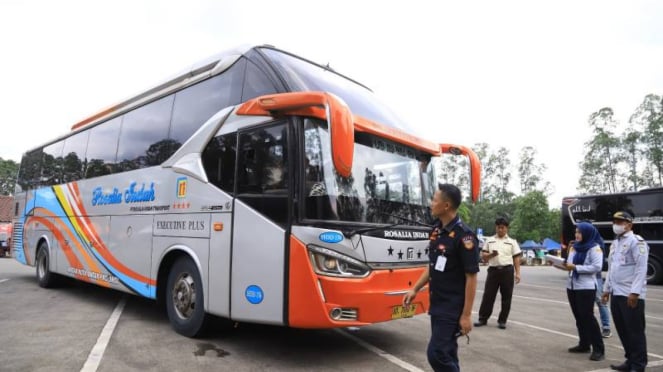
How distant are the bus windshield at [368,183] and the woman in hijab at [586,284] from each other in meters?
1.95

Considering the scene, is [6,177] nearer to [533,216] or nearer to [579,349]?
[533,216]

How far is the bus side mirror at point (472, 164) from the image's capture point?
6.16 meters

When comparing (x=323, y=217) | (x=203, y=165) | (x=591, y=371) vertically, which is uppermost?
(x=203, y=165)

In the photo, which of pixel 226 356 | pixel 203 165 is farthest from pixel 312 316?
pixel 203 165

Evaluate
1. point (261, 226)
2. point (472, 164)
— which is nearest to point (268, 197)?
point (261, 226)

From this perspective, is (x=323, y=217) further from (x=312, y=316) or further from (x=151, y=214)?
(x=151, y=214)

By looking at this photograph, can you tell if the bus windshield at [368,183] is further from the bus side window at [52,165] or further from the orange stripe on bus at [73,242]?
the bus side window at [52,165]

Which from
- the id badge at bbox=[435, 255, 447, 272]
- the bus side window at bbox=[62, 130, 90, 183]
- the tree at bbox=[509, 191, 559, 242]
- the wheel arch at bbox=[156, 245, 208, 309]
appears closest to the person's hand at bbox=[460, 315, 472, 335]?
the id badge at bbox=[435, 255, 447, 272]

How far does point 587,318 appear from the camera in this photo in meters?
5.44

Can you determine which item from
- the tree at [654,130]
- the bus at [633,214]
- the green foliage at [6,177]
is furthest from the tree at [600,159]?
the green foliage at [6,177]

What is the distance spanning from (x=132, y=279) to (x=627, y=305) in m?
6.60

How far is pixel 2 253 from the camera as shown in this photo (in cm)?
2655

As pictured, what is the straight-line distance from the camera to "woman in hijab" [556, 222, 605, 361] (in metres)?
5.37

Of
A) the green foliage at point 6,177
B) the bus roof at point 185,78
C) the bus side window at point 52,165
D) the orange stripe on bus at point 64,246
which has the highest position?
the green foliage at point 6,177
